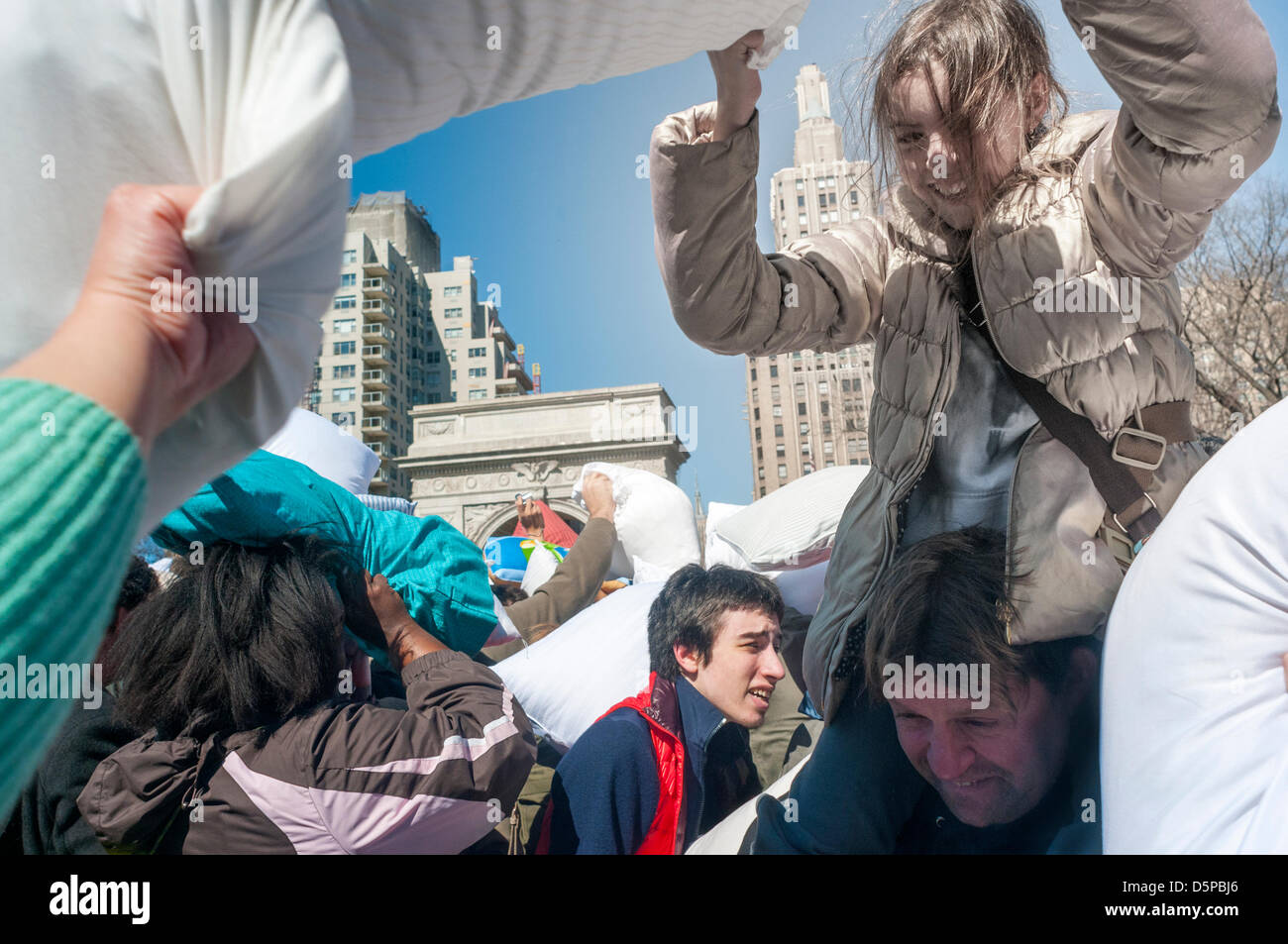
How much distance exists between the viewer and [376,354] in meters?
37.7

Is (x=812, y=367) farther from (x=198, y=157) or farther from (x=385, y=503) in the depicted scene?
(x=198, y=157)

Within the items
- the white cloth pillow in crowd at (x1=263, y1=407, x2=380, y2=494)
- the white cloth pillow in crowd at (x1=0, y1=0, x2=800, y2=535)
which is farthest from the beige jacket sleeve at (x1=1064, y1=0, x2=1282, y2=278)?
the white cloth pillow in crowd at (x1=263, y1=407, x2=380, y2=494)

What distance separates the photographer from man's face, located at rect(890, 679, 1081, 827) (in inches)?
50.9

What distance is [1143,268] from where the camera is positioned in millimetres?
1151

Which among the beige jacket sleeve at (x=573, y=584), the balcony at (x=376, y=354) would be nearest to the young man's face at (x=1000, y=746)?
the beige jacket sleeve at (x=573, y=584)

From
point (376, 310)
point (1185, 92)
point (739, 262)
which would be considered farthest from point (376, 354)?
point (1185, 92)

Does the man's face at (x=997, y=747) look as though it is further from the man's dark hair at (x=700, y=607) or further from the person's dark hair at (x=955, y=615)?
the man's dark hair at (x=700, y=607)

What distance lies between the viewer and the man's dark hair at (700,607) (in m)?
1.89

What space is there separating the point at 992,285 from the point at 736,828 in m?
1.05

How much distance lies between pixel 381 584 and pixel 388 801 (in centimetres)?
46

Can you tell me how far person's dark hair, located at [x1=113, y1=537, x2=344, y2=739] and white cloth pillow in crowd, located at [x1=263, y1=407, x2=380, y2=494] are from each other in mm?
710
